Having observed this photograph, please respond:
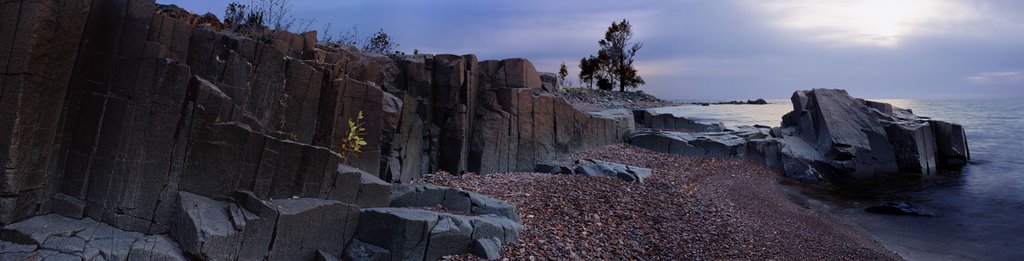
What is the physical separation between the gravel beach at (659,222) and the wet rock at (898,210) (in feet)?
7.58

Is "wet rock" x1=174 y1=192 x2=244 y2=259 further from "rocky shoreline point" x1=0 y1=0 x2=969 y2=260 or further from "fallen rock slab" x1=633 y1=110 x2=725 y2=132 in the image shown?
"fallen rock slab" x1=633 y1=110 x2=725 y2=132

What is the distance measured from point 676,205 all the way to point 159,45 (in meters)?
9.58

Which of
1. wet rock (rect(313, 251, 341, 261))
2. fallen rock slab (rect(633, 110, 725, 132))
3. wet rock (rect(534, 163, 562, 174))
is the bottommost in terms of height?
wet rock (rect(313, 251, 341, 261))

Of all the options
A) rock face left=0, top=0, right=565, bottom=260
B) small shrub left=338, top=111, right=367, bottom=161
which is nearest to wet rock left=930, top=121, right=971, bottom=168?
small shrub left=338, top=111, right=367, bottom=161

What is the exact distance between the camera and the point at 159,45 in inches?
253

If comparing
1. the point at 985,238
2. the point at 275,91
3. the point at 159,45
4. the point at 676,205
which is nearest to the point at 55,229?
the point at 159,45

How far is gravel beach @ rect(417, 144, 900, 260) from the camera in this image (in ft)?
27.3

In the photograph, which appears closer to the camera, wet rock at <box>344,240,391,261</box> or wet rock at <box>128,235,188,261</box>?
wet rock at <box>128,235,188,261</box>

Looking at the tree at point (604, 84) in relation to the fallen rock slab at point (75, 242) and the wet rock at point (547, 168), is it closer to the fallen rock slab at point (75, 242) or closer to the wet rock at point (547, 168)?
the wet rock at point (547, 168)

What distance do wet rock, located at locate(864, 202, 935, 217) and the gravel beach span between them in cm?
231

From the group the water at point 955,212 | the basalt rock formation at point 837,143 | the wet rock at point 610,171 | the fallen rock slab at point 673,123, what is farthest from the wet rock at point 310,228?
the fallen rock slab at point 673,123

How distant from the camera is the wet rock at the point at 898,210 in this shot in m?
15.5

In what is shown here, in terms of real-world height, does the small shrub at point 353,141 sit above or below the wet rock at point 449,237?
above

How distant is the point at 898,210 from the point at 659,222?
10.1 m
